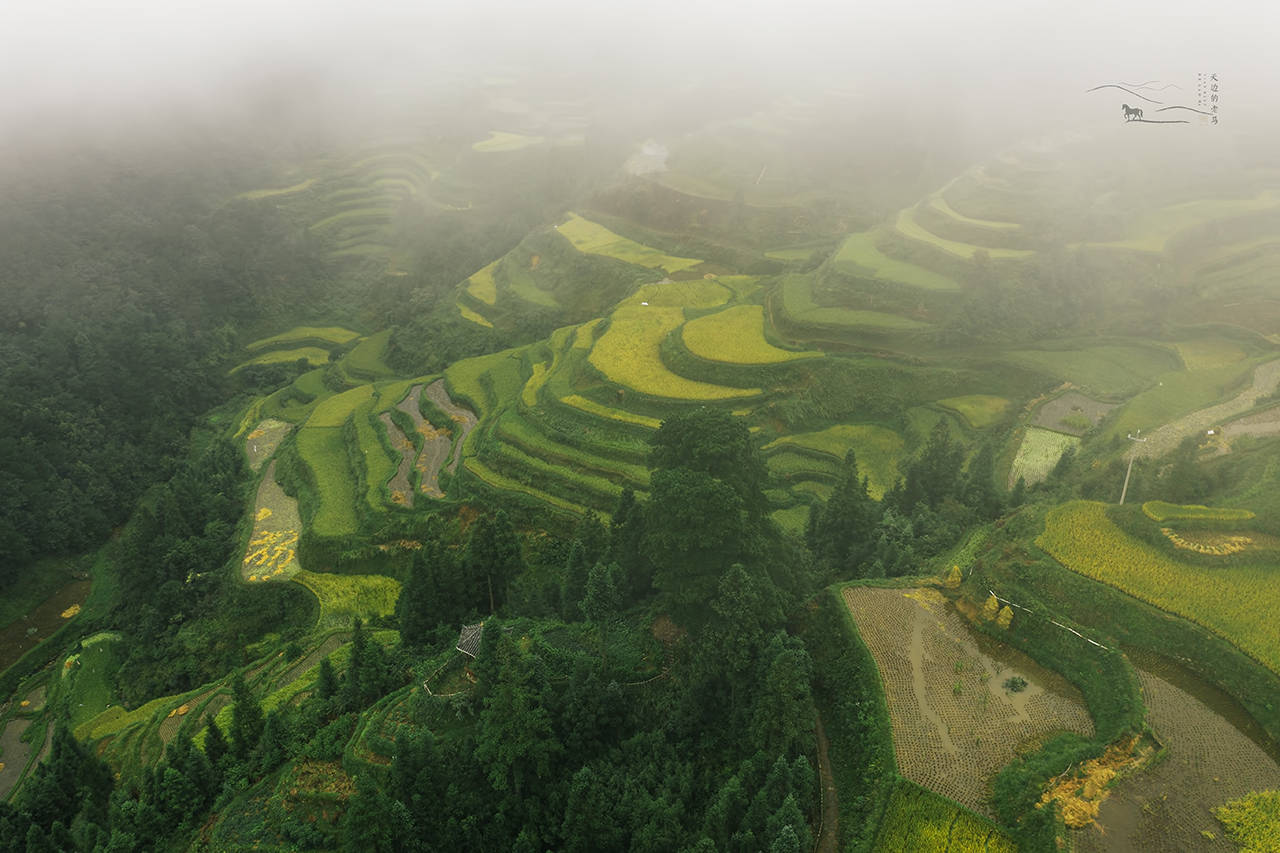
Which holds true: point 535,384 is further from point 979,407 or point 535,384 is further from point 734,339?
point 979,407

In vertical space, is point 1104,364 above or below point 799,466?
above

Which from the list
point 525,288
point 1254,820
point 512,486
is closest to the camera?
point 1254,820

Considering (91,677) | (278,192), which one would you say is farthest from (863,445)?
(278,192)

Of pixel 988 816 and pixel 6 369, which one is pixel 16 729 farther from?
pixel 988 816

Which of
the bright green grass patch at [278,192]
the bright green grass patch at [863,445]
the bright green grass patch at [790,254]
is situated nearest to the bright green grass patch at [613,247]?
the bright green grass patch at [790,254]

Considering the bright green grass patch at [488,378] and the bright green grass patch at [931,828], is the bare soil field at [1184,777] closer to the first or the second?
the bright green grass patch at [931,828]

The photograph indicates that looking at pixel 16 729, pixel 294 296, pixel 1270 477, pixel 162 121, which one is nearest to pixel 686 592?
pixel 1270 477
